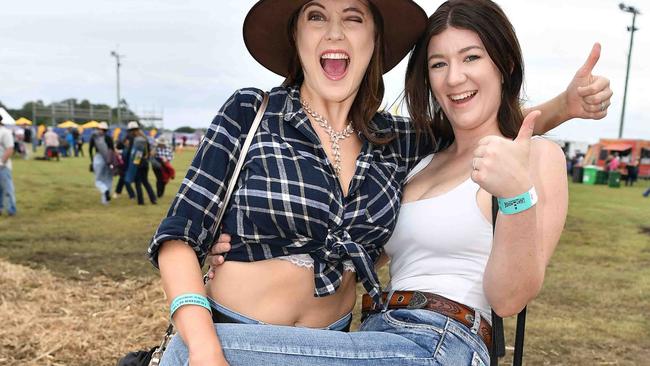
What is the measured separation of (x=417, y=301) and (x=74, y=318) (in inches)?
176

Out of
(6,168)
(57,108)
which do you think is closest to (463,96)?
(6,168)

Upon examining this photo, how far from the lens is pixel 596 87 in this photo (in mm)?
2404

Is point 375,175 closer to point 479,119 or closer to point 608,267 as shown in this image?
point 479,119

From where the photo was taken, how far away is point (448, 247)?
7.18ft

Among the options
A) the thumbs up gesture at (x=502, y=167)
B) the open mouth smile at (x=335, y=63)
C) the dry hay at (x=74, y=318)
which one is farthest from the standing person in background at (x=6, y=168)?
the thumbs up gesture at (x=502, y=167)

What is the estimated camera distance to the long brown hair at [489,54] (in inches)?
94.3

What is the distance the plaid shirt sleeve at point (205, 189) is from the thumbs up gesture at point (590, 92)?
140 centimetres

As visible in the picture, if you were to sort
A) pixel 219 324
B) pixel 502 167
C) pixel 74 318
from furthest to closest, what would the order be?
pixel 74 318
pixel 219 324
pixel 502 167

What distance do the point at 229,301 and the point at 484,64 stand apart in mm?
1371

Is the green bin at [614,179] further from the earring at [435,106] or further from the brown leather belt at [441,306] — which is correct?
the brown leather belt at [441,306]

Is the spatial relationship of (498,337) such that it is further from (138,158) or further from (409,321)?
(138,158)

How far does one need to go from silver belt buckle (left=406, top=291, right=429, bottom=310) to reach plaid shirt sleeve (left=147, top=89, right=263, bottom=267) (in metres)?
0.75

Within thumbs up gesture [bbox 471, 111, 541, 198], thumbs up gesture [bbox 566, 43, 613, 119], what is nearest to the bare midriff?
thumbs up gesture [bbox 471, 111, 541, 198]

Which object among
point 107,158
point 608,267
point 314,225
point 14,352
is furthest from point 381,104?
point 107,158
